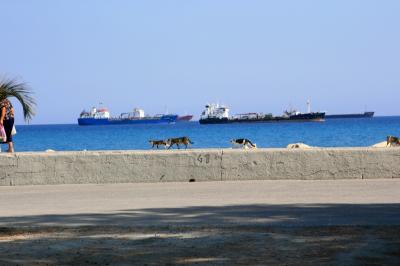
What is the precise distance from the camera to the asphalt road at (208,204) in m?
8.94

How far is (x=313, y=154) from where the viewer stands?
12.9 meters

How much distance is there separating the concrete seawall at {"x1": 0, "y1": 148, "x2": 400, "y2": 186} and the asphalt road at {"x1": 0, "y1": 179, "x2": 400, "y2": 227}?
0.27m

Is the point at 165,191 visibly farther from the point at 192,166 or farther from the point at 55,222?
the point at 55,222

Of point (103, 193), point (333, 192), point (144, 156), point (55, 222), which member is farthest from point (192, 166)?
point (55, 222)

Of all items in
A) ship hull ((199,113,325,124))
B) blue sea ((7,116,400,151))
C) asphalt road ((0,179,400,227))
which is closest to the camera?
asphalt road ((0,179,400,227))

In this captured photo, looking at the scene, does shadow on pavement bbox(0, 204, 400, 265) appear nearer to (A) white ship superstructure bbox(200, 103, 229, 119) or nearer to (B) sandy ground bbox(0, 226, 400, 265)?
(B) sandy ground bbox(0, 226, 400, 265)

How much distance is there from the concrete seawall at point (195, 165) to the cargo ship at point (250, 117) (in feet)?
472

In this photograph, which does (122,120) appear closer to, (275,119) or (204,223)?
(275,119)

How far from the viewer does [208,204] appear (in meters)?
10.3

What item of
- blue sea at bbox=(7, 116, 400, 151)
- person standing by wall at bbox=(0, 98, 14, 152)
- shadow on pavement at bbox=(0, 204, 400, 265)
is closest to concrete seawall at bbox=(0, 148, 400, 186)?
person standing by wall at bbox=(0, 98, 14, 152)

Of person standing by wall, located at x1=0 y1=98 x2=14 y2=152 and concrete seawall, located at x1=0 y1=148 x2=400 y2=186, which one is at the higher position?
person standing by wall, located at x1=0 y1=98 x2=14 y2=152

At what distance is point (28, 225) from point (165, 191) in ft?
11.1

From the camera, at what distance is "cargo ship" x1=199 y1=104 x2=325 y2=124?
157625 millimetres

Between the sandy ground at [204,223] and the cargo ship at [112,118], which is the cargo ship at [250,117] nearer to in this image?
the cargo ship at [112,118]
